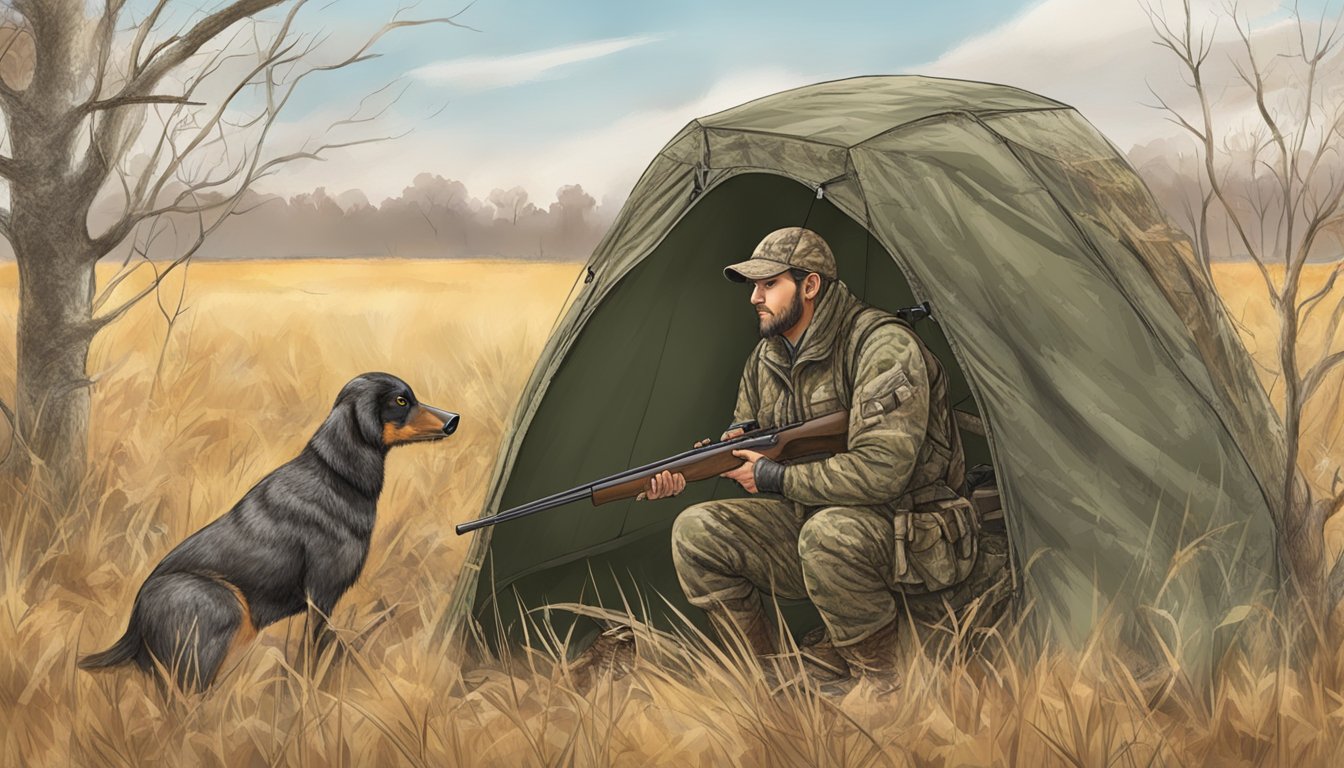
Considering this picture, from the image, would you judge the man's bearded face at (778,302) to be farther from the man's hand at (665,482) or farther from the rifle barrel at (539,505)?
the rifle barrel at (539,505)

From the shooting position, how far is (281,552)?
A: 160 inches

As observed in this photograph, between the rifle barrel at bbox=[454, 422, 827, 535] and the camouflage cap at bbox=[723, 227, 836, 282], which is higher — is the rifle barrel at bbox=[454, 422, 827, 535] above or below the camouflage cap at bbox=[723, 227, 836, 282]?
below

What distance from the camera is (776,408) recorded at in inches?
184

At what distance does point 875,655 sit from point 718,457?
83 cm

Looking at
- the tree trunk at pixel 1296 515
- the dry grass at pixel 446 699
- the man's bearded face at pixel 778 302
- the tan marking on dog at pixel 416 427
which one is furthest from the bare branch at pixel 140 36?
the tree trunk at pixel 1296 515

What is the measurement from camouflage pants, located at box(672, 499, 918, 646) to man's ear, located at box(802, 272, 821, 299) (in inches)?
28.5

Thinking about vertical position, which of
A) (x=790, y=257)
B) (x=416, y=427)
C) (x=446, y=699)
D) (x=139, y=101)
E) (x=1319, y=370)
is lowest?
(x=446, y=699)

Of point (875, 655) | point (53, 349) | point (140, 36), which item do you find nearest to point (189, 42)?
point (140, 36)

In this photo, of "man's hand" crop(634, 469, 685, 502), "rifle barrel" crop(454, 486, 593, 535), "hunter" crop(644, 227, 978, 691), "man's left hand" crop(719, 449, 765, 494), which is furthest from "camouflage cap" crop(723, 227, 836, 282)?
"rifle barrel" crop(454, 486, 593, 535)

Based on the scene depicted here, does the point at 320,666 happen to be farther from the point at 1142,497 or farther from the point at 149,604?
the point at 1142,497

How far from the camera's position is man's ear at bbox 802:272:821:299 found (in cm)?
446

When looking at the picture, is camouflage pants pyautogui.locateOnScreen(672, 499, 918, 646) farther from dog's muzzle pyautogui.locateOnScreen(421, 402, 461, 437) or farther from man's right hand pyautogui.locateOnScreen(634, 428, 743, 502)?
→ dog's muzzle pyautogui.locateOnScreen(421, 402, 461, 437)

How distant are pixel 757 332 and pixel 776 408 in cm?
64

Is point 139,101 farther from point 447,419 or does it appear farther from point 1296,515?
point 1296,515
